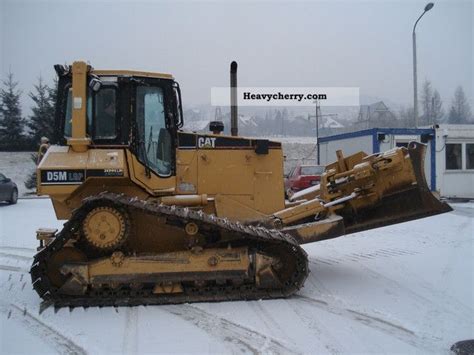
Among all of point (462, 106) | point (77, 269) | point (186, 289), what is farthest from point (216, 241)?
point (462, 106)

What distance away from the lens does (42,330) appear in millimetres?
4723

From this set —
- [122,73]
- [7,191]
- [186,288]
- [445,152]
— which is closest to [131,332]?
[186,288]

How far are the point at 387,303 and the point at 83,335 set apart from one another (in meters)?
3.49

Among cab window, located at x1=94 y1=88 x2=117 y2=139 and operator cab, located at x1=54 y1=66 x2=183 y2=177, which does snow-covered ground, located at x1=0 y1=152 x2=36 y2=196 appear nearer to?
operator cab, located at x1=54 y1=66 x2=183 y2=177

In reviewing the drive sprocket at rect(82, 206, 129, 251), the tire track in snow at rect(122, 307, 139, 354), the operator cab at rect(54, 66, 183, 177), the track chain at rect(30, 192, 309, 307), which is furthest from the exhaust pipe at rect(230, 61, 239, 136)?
the tire track in snow at rect(122, 307, 139, 354)

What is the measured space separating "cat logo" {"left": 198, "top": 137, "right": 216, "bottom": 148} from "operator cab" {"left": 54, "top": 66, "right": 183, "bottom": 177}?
0.41m

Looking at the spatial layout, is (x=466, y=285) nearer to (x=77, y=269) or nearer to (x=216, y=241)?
(x=216, y=241)

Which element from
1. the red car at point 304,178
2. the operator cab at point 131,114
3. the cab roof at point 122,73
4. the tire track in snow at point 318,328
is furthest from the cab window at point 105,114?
the red car at point 304,178

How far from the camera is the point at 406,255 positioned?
26.8 feet

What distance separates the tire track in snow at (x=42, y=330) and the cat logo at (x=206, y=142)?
9.87 feet

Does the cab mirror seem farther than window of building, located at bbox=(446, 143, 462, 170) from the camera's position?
No

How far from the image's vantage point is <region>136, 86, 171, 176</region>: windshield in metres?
5.95

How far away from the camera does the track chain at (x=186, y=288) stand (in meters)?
5.34

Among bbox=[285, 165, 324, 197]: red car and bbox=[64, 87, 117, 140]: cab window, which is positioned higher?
bbox=[64, 87, 117, 140]: cab window
